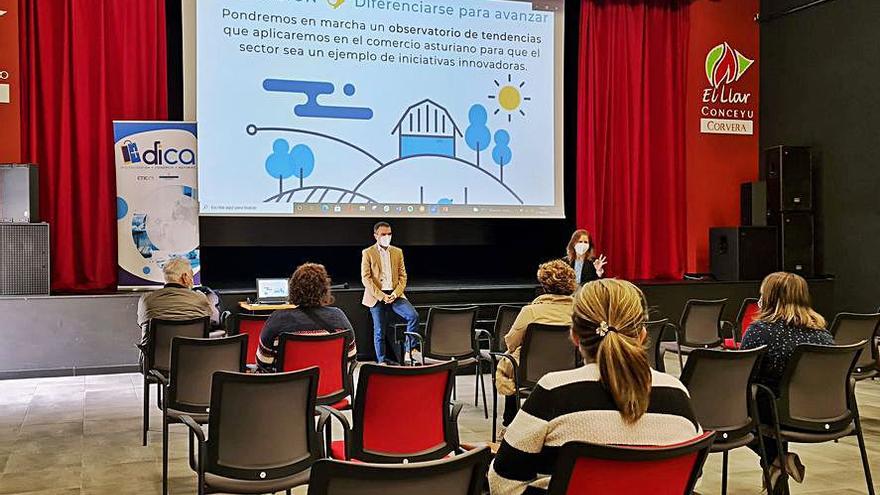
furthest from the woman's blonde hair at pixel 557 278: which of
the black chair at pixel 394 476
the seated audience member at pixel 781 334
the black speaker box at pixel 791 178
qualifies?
the black speaker box at pixel 791 178

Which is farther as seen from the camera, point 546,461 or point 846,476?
point 846,476

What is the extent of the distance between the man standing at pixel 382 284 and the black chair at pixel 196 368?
3.54 meters

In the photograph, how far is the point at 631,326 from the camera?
85.0 inches

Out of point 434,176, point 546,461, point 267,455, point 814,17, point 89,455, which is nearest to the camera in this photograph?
point 546,461

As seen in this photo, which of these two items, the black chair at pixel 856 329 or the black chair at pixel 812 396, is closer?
the black chair at pixel 812 396

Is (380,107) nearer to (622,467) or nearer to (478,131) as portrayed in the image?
(478,131)

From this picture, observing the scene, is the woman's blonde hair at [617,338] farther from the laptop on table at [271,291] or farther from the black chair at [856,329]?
the laptop on table at [271,291]

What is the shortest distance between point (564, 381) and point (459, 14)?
25.2 feet

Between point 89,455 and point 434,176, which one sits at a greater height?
point 434,176

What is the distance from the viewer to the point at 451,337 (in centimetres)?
598

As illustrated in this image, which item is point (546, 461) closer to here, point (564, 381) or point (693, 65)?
point (564, 381)

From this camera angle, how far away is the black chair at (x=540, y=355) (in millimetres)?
4422

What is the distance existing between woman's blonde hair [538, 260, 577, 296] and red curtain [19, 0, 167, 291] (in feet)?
17.7

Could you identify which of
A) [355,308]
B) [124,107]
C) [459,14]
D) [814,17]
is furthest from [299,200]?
[814,17]
